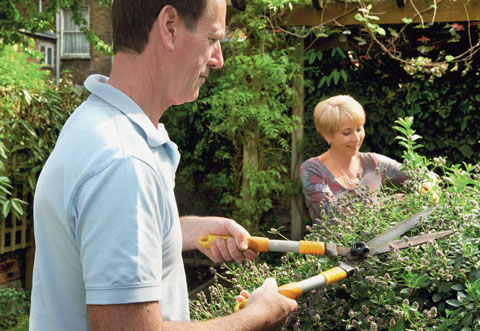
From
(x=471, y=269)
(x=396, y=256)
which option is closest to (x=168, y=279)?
(x=396, y=256)

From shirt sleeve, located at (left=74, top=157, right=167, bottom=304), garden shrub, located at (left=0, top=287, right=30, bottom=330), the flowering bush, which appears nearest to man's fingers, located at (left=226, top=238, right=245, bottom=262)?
the flowering bush

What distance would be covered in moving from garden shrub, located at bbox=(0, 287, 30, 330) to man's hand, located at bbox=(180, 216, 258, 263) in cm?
398

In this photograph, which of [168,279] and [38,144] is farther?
[38,144]

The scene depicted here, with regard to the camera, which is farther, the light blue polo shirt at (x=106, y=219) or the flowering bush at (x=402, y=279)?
the flowering bush at (x=402, y=279)

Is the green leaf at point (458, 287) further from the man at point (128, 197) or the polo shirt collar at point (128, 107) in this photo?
the polo shirt collar at point (128, 107)

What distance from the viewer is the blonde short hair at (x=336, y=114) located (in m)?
3.89

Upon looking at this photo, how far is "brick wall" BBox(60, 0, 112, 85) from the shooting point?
2253 centimetres

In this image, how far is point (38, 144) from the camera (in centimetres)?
565

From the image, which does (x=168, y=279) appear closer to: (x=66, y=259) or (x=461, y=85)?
(x=66, y=259)

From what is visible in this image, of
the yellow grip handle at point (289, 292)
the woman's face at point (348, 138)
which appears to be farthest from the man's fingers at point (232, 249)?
the woman's face at point (348, 138)

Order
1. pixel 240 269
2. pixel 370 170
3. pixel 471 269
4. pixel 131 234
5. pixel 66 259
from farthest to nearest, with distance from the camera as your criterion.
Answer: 1. pixel 370 170
2. pixel 240 269
3. pixel 471 269
4. pixel 66 259
5. pixel 131 234

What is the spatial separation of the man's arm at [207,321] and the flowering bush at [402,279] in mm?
296

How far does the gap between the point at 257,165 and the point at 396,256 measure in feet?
15.2

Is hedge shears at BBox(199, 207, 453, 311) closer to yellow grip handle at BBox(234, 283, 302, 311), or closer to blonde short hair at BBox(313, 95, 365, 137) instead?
yellow grip handle at BBox(234, 283, 302, 311)
